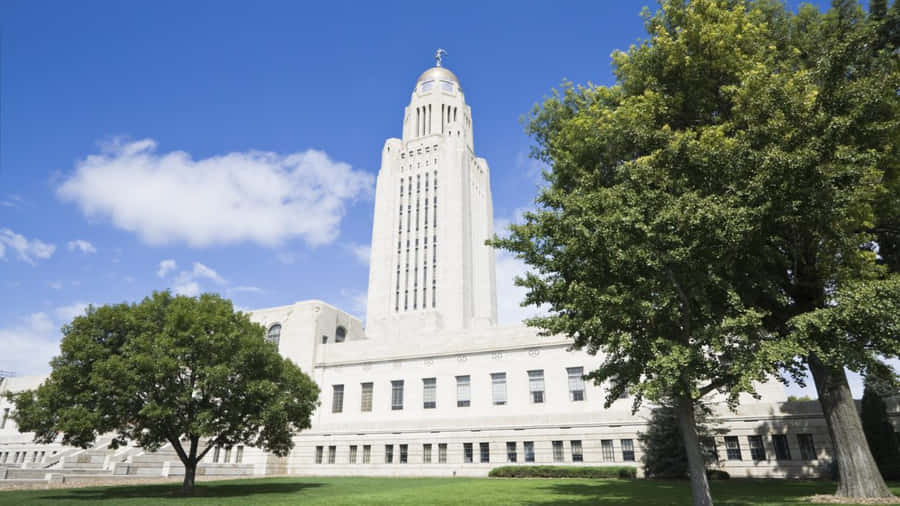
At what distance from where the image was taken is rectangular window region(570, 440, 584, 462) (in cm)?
3466

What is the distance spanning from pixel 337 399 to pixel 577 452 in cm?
2097

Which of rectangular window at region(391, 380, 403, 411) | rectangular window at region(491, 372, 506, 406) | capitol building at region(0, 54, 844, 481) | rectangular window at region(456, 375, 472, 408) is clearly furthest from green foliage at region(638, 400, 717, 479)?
rectangular window at region(391, 380, 403, 411)

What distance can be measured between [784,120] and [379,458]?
36801 mm

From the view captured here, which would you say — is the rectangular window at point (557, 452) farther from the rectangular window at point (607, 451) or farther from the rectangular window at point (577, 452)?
the rectangular window at point (607, 451)

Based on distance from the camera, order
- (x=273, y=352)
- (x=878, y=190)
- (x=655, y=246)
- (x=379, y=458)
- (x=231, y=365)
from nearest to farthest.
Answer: (x=655, y=246) → (x=878, y=190) → (x=231, y=365) → (x=273, y=352) → (x=379, y=458)

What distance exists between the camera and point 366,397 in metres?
43.5

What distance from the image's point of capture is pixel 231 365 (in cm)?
2436

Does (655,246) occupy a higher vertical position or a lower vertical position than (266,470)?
higher

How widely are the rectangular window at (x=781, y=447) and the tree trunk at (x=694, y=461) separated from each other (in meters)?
22.3

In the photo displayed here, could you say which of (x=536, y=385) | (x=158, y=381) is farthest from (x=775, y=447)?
(x=158, y=381)

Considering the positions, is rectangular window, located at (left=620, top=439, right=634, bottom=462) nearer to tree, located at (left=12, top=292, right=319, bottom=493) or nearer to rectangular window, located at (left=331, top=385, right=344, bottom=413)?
tree, located at (left=12, top=292, right=319, bottom=493)

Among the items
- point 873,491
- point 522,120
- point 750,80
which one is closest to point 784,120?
point 750,80

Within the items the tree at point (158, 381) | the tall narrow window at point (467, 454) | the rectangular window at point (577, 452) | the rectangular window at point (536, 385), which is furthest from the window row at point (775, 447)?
the tree at point (158, 381)

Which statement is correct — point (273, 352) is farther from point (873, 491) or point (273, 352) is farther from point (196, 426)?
point (873, 491)
